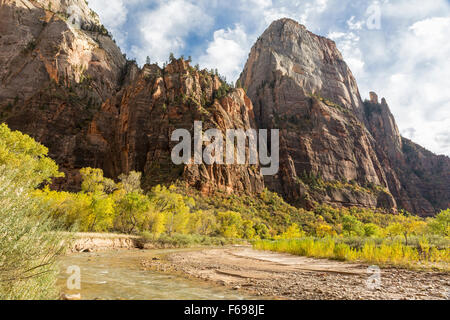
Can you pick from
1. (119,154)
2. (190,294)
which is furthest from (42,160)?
(119,154)

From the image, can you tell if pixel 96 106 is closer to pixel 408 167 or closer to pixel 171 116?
pixel 171 116

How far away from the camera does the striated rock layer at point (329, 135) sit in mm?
114000

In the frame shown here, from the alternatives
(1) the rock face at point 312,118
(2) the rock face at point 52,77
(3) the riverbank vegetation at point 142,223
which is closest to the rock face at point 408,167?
(1) the rock face at point 312,118

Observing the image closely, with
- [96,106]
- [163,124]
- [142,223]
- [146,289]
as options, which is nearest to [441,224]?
[146,289]

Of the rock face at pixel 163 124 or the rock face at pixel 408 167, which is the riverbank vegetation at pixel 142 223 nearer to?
the rock face at pixel 163 124

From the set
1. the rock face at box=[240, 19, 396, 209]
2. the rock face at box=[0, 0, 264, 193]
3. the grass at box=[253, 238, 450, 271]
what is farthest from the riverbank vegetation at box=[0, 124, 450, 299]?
the rock face at box=[0, 0, 264, 193]

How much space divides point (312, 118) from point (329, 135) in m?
13.0

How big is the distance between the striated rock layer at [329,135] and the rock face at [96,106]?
25.7 metres

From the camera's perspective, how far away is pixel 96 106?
106438mm

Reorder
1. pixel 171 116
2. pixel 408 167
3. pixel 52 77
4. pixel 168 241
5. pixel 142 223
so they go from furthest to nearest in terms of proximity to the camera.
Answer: pixel 408 167 → pixel 52 77 → pixel 171 116 → pixel 142 223 → pixel 168 241

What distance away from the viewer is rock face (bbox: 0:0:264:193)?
278 feet
